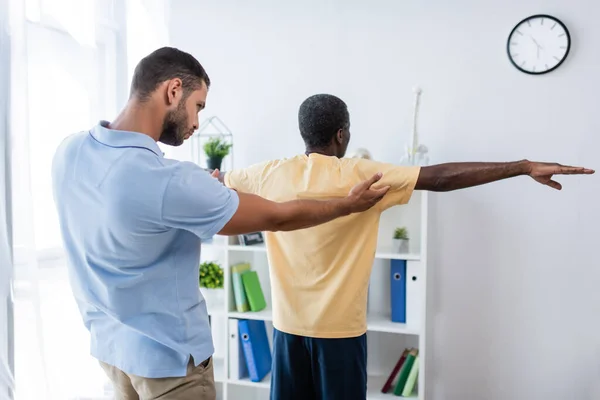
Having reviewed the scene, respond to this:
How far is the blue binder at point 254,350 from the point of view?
2.70m

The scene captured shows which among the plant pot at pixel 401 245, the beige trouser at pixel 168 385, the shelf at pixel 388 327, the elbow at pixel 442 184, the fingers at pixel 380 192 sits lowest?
the shelf at pixel 388 327

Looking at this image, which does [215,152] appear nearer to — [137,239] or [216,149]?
[216,149]

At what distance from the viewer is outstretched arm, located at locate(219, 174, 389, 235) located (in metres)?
1.32

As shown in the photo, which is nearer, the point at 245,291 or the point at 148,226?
the point at 148,226

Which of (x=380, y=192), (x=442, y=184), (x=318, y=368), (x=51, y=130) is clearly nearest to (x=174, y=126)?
(x=380, y=192)

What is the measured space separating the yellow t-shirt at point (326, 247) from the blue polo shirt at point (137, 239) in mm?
501

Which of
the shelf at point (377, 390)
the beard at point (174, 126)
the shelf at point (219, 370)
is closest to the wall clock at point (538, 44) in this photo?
the shelf at point (377, 390)

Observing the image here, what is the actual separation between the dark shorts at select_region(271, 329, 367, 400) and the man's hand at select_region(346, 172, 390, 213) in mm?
480

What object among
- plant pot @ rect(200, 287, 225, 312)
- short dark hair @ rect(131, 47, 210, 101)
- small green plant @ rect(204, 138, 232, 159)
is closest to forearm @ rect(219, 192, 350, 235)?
short dark hair @ rect(131, 47, 210, 101)

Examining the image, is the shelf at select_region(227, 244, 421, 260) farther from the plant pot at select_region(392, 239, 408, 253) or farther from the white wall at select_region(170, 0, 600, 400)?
the white wall at select_region(170, 0, 600, 400)

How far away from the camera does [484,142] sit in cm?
268

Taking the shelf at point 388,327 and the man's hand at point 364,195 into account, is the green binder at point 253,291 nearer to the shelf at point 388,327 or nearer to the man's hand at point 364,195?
the shelf at point 388,327

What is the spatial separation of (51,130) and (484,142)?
1909 millimetres

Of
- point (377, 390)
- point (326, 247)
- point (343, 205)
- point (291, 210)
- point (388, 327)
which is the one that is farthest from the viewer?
point (377, 390)
